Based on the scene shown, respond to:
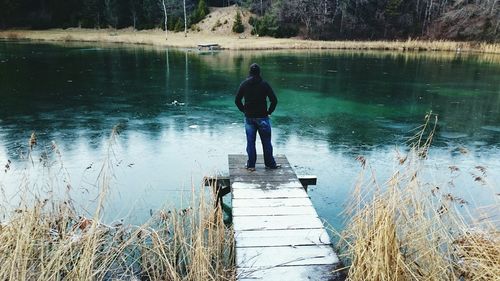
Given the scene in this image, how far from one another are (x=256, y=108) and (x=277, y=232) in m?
2.31

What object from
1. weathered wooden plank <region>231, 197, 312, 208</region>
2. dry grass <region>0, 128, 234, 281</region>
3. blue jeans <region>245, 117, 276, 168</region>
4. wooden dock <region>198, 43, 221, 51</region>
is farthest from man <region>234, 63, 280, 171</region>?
wooden dock <region>198, 43, 221, 51</region>

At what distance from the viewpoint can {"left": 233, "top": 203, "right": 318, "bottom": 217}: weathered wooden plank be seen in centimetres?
498

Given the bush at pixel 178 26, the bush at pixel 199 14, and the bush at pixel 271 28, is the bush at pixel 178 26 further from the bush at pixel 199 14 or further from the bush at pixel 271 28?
the bush at pixel 271 28

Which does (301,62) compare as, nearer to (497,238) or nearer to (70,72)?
(70,72)

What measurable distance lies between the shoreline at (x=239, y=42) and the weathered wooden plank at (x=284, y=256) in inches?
1203

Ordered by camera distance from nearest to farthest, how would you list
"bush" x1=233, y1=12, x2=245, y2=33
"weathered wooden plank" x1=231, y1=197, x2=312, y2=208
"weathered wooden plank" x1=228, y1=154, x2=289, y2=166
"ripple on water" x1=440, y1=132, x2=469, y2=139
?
1. "weathered wooden plank" x1=231, y1=197, x2=312, y2=208
2. "weathered wooden plank" x1=228, y1=154, x2=289, y2=166
3. "ripple on water" x1=440, y1=132, x2=469, y2=139
4. "bush" x1=233, y1=12, x2=245, y2=33

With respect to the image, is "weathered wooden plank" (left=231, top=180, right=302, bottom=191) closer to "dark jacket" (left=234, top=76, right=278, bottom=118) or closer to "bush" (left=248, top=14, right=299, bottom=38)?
"dark jacket" (left=234, top=76, right=278, bottom=118)

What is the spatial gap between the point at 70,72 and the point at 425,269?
776 inches

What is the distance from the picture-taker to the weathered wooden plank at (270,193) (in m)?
5.52

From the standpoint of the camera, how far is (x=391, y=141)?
10.5 m

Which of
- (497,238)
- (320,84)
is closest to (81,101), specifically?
(320,84)

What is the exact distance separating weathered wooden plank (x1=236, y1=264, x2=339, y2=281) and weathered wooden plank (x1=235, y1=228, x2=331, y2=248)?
42 centimetres

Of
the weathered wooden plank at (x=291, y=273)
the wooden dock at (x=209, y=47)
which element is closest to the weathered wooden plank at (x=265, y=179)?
the weathered wooden plank at (x=291, y=273)

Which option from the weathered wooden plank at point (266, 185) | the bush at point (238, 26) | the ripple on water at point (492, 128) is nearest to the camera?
the weathered wooden plank at point (266, 185)
